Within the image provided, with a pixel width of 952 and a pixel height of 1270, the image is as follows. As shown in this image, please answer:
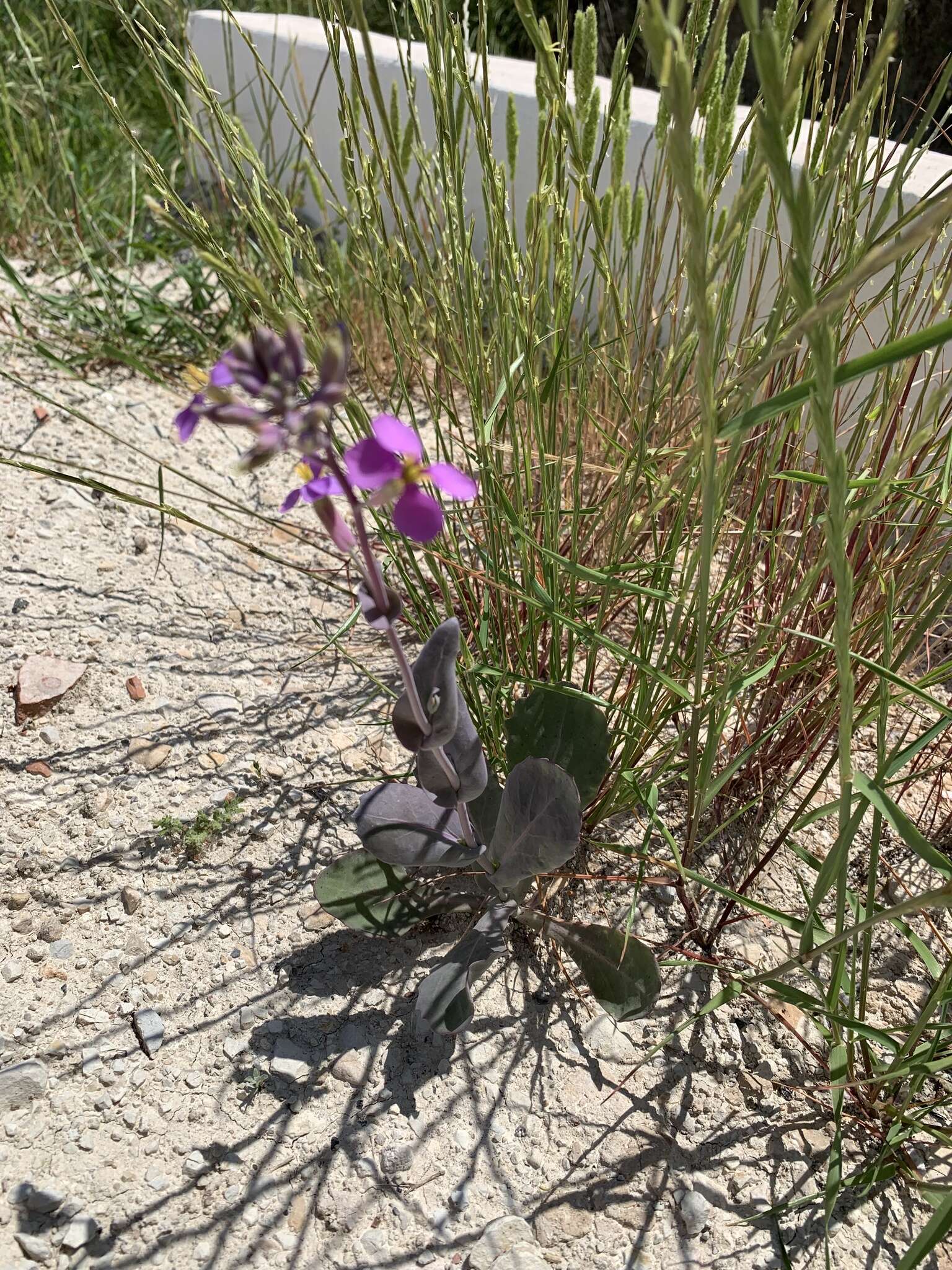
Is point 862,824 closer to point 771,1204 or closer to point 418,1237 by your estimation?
point 771,1204

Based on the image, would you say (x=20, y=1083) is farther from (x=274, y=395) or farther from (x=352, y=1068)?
(x=274, y=395)

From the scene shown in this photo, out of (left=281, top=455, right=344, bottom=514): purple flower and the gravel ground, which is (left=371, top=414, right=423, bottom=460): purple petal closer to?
(left=281, top=455, right=344, bottom=514): purple flower

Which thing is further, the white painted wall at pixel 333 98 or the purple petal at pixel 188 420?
the white painted wall at pixel 333 98

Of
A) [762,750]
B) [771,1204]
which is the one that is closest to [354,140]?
[762,750]

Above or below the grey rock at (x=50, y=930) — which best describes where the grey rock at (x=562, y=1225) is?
below

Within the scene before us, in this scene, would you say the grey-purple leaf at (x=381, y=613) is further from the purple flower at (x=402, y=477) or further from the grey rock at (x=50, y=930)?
the grey rock at (x=50, y=930)

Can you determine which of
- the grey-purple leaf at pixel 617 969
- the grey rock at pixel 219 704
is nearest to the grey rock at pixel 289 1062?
the grey-purple leaf at pixel 617 969

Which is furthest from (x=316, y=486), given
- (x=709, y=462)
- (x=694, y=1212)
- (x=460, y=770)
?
Answer: (x=694, y=1212)

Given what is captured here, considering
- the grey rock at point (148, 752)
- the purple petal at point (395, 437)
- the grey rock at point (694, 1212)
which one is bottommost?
the grey rock at point (694, 1212)
